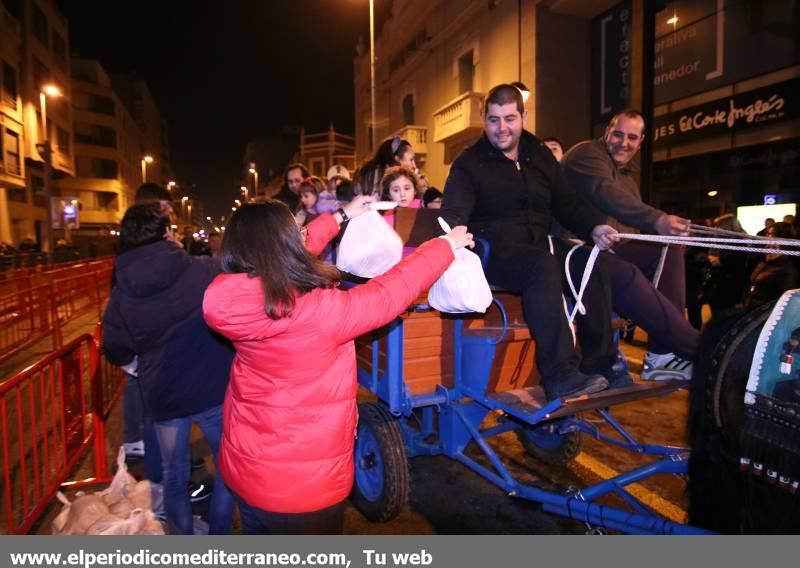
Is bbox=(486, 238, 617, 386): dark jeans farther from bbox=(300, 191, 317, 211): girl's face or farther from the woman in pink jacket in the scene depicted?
bbox=(300, 191, 317, 211): girl's face

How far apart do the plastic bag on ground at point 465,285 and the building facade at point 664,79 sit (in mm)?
5867

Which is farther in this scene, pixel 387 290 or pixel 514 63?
pixel 514 63

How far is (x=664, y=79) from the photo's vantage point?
11.7 m

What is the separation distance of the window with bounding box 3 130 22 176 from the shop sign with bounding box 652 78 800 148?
27.3 m

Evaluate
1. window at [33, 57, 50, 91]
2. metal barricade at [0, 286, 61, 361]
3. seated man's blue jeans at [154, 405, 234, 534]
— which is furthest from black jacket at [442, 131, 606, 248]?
window at [33, 57, 50, 91]

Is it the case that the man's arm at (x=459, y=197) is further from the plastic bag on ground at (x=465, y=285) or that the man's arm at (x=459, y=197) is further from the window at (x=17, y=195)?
the window at (x=17, y=195)

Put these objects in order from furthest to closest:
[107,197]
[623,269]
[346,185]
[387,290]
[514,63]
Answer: [107,197]
[514,63]
[346,185]
[623,269]
[387,290]

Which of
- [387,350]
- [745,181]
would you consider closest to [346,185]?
[387,350]

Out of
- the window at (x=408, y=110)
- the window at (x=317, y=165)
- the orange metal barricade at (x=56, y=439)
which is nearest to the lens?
the orange metal barricade at (x=56, y=439)

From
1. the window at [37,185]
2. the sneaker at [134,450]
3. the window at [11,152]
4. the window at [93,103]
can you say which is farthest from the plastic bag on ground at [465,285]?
the window at [93,103]

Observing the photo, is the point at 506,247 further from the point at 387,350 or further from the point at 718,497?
the point at 718,497

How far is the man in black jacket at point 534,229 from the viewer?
2779mm

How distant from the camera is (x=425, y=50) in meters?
21.0

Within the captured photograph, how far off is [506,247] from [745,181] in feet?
32.6
